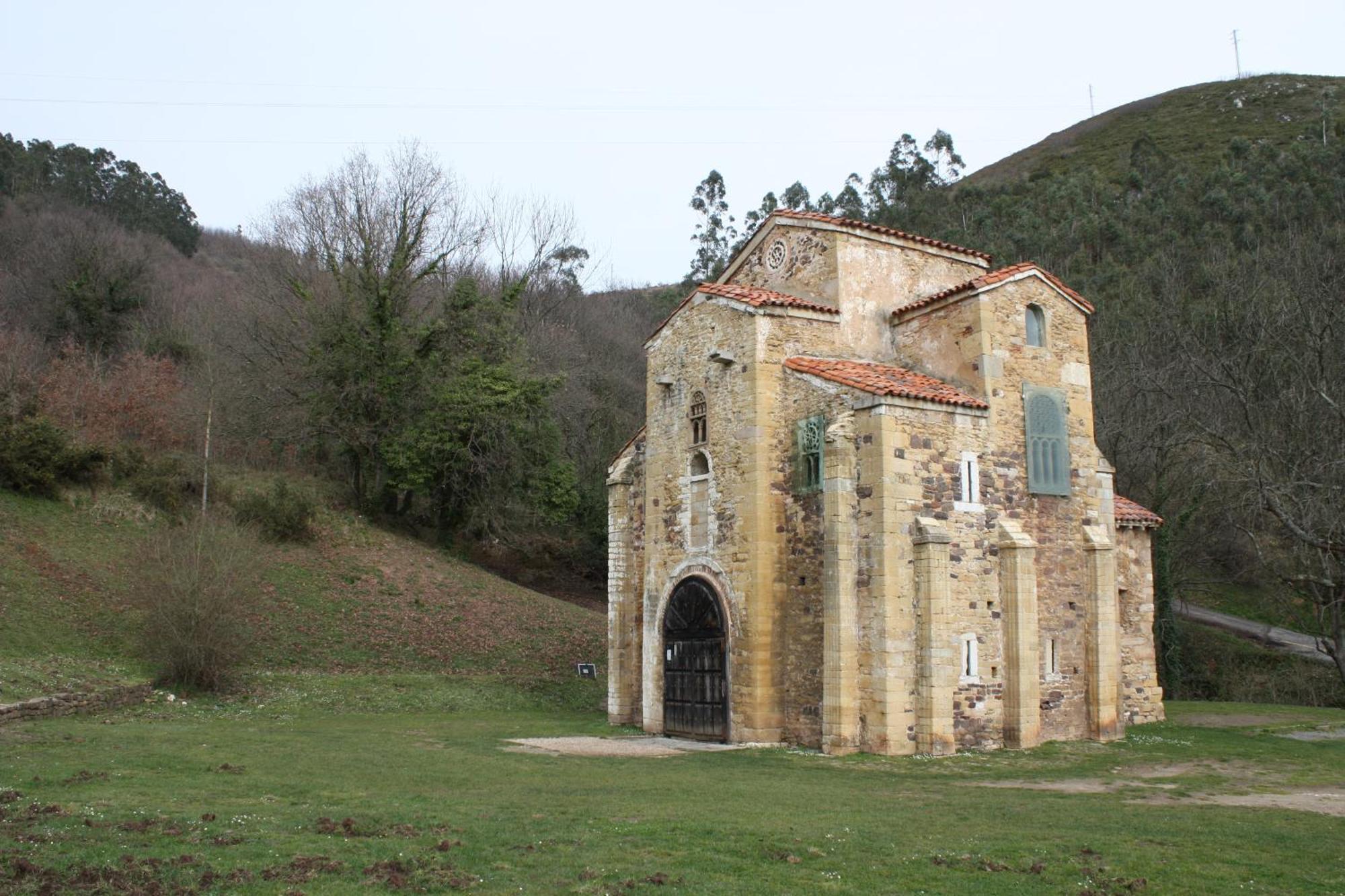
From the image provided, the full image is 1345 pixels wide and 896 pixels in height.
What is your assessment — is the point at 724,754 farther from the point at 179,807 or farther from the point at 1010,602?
the point at 179,807

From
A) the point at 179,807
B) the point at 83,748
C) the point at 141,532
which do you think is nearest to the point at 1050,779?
the point at 179,807

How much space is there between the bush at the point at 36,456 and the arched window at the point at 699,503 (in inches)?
798

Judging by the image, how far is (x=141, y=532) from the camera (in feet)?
100

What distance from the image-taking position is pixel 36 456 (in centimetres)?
3014

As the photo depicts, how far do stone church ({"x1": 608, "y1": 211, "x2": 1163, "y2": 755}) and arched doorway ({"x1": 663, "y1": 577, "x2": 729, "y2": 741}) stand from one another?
0.05 m

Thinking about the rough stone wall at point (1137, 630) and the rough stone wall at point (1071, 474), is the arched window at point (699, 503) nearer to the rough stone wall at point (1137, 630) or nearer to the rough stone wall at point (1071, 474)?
the rough stone wall at point (1071, 474)

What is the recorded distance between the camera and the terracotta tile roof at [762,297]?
20.0m

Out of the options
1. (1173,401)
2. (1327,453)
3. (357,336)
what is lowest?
(1327,453)

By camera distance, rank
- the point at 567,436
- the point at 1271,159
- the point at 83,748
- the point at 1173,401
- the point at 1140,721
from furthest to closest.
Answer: the point at 1271,159, the point at 567,436, the point at 1173,401, the point at 1140,721, the point at 83,748

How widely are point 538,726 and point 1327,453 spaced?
75.2ft

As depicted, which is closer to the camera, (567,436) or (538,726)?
(538,726)

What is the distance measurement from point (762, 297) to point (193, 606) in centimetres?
1330

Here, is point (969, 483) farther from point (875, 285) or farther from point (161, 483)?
point (161, 483)

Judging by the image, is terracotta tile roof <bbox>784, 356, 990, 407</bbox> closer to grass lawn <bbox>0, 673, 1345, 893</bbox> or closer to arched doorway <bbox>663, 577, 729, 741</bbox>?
arched doorway <bbox>663, 577, 729, 741</bbox>
